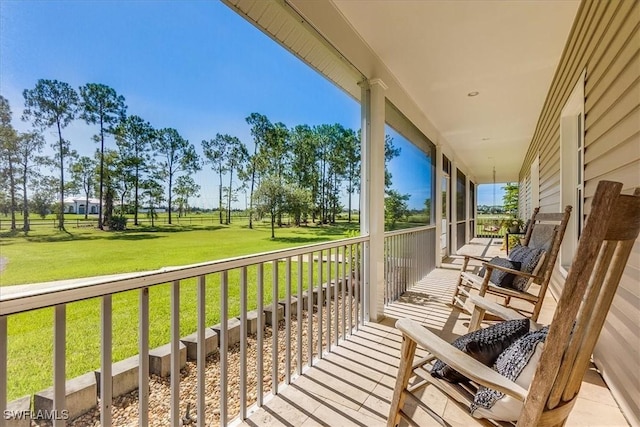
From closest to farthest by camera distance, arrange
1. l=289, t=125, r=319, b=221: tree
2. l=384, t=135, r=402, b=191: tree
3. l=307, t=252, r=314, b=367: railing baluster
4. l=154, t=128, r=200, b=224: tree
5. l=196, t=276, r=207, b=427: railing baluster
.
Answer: l=154, t=128, r=200, b=224: tree < l=196, t=276, r=207, b=427: railing baluster < l=289, t=125, r=319, b=221: tree < l=307, t=252, r=314, b=367: railing baluster < l=384, t=135, r=402, b=191: tree

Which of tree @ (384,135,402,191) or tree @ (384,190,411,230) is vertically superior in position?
tree @ (384,135,402,191)

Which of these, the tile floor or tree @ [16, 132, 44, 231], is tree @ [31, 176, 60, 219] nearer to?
tree @ [16, 132, 44, 231]

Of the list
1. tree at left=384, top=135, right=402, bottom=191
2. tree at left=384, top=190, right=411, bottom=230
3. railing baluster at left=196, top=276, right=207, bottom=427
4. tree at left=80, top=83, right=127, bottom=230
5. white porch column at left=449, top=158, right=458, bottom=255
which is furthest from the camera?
white porch column at left=449, top=158, right=458, bottom=255

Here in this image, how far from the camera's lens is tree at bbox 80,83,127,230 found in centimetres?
101

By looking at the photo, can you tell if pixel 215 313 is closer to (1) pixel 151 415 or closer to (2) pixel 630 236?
(1) pixel 151 415

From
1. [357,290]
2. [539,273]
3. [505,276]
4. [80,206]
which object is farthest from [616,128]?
[80,206]

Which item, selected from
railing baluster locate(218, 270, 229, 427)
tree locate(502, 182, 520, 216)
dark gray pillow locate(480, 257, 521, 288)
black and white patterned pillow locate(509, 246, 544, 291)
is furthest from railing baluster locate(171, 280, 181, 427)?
tree locate(502, 182, 520, 216)

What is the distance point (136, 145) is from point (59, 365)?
0.75 metres

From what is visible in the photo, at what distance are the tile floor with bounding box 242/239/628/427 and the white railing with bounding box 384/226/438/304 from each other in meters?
0.92

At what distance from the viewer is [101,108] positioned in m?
1.05

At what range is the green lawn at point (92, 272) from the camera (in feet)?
2.93

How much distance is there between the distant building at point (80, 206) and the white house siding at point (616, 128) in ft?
7.64

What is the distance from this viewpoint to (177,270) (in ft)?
4.14

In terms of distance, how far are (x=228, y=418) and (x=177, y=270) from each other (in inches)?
35.5
